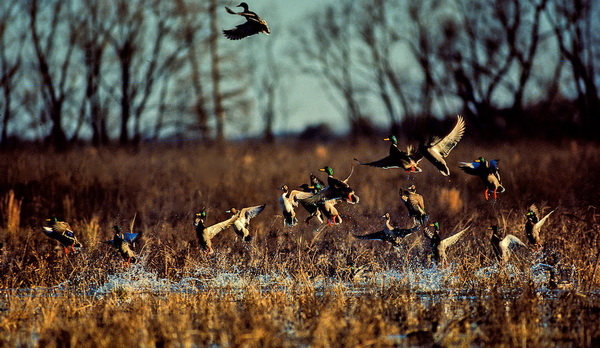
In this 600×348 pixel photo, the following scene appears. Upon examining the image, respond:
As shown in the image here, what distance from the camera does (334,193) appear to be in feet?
26.0

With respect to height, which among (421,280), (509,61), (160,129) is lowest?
(421,280)

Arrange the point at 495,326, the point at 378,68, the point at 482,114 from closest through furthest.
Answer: the point at 495,326 → the point at 482,114 → the point at 378,68

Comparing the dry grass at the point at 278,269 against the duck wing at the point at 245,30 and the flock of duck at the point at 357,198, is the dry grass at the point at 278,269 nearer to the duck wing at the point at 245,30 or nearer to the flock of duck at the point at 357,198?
the flock of duck at the point at 357,198

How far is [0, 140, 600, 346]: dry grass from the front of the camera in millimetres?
6148

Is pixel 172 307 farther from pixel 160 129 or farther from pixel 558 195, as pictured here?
pixel 160 129

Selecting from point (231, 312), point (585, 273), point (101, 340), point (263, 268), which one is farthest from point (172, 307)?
point (585, 273)

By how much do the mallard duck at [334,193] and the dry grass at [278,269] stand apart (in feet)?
3.00

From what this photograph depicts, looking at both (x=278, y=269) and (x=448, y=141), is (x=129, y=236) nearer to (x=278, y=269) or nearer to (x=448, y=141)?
(x=278, y=269)

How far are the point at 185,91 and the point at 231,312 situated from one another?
23.5 m

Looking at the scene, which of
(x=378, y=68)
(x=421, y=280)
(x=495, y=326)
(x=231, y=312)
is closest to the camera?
(x=495, y=326)

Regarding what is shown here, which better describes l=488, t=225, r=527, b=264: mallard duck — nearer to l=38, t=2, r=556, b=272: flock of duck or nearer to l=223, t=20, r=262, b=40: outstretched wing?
l=38, t=2, r=556, b=272: flock of duck

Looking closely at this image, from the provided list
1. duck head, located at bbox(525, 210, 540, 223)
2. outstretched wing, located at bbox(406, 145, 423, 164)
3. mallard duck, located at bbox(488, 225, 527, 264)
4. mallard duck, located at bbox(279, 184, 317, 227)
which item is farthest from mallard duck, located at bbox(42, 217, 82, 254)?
duck head, located at bbox(525, 210, 540, 223)

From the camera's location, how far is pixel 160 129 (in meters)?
29.5

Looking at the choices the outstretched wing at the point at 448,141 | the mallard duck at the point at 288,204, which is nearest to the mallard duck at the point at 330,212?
Result: the mallard duck at the point at 288,204
